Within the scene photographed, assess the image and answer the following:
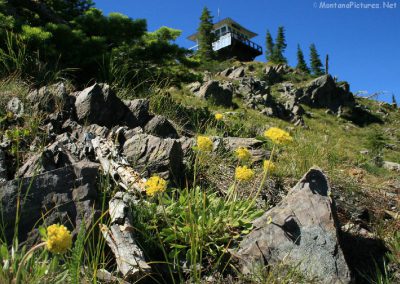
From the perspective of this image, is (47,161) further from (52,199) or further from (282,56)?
(282,56)

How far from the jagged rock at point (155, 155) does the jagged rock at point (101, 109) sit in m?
1.02

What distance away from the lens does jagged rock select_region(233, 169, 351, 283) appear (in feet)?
8.77

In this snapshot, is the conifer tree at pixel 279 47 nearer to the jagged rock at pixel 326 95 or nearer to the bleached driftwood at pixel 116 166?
the jagged rock at pixel 326 95

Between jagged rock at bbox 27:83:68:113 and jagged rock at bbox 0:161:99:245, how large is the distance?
2336 millimetres

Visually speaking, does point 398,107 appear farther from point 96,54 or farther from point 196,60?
point 96,54

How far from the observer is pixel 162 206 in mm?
2596

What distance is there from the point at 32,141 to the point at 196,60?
6.26 meters

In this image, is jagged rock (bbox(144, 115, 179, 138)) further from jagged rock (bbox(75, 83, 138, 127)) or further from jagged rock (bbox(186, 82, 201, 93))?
jagged rock (bbox(186, 82, 201, 93))

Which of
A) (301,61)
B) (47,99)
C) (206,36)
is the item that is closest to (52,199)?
(47,99)

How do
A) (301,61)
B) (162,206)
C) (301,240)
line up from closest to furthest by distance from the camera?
(162,206)
(301,240)
(301,61)

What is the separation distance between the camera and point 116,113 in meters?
5.55

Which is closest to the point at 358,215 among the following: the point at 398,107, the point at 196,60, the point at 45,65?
the point at 45,65

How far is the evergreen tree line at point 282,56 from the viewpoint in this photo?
164 feet

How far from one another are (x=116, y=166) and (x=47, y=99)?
2022 mm
